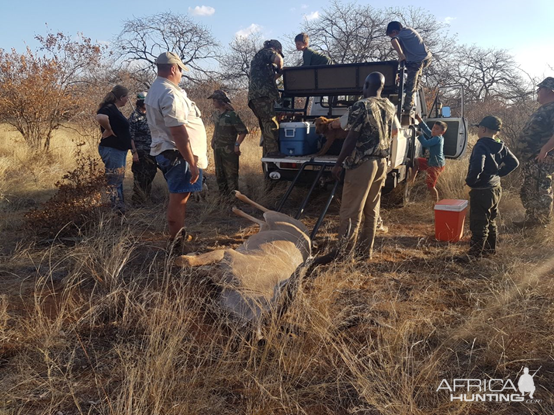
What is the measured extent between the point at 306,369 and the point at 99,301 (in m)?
1.70

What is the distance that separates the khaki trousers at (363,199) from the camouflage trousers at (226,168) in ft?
10.3

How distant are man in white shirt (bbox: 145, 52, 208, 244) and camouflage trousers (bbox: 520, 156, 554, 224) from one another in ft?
14.2

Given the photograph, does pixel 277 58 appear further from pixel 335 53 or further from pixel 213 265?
pixel 335 53

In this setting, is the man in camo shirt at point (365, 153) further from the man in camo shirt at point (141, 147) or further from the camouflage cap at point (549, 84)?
the man in camo shirt at point (141, 147)

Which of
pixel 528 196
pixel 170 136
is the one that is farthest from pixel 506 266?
pixel 170 136

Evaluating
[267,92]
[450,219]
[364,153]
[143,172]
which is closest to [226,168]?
[143,172]

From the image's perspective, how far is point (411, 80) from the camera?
639cm

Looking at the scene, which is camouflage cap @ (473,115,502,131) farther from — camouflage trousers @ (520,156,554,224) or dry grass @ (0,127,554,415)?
camouflage trousers @ (520,156,554,224)

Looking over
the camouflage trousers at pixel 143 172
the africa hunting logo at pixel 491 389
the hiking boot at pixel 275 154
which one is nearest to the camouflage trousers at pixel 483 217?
the africa hunting logo at pixel 491 389

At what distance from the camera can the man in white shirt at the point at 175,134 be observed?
12.1 feet

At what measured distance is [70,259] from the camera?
4.02 meters

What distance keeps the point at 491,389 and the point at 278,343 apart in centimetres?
125

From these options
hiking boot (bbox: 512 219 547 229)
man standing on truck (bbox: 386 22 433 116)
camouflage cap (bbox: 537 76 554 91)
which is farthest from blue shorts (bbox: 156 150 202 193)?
camouflage cap (bbox: 537 76 554 91)

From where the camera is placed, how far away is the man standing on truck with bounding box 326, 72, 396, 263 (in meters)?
3.97
